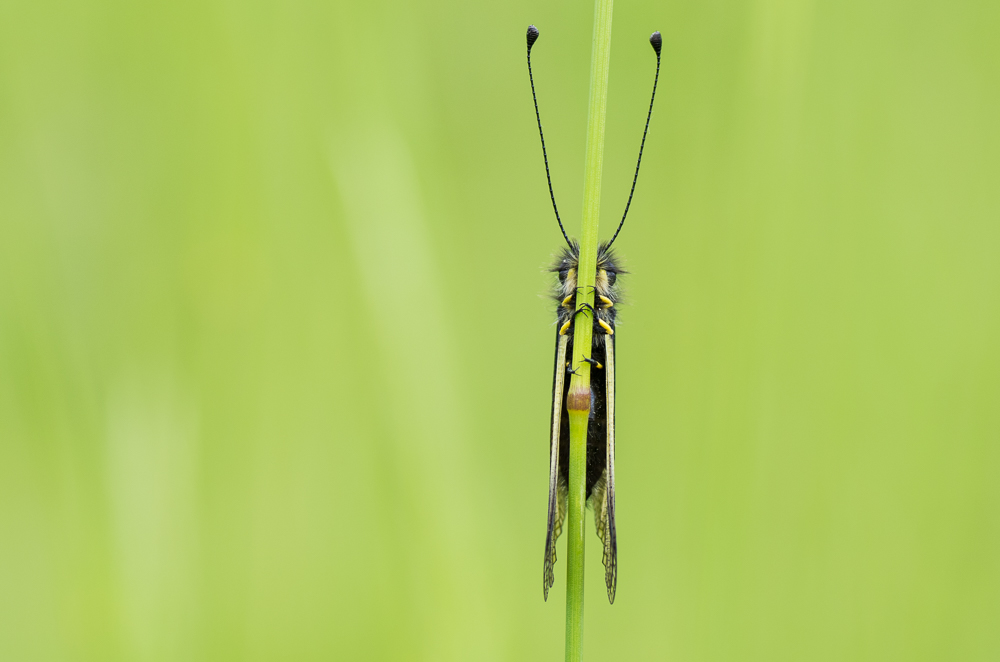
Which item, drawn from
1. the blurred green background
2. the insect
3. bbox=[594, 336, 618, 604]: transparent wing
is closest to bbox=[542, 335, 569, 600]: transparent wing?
the insect

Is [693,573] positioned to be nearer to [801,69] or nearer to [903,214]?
[903,214]

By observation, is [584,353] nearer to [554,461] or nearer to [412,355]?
[554,461]

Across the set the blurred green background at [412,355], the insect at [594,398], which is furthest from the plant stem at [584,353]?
the blurred green background at [412,355]

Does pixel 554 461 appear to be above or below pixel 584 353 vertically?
below

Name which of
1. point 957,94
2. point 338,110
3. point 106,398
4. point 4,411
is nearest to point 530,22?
point 338,110

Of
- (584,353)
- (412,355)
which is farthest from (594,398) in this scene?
(412,355)

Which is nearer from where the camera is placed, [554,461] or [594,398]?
[554,461]
